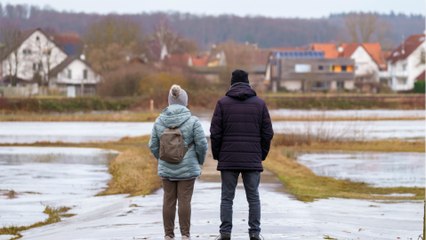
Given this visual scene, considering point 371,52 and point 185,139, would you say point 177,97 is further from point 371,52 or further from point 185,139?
point 371,52

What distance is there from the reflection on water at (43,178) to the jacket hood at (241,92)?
612cm

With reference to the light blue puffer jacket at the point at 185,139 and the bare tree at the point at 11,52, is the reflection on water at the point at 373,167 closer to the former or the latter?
the light blue puffer jacket at the point at 185,139

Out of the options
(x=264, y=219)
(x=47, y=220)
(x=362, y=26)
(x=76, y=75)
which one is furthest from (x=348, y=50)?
(x=264, y=219)

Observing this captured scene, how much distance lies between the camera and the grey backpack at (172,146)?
12.5 metres

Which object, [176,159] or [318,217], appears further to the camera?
[318,217]

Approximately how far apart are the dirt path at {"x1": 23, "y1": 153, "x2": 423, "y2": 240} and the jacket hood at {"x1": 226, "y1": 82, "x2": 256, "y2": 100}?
2054 mm

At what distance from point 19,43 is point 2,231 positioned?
333 ft

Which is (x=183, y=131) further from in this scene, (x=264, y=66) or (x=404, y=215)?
(x=264, y=66)

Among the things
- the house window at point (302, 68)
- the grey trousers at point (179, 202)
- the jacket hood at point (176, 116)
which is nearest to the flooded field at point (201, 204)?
the grey trousers at point (179, 202)

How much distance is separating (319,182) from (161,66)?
271 ft

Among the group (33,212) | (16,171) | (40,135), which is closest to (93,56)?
(40,135)

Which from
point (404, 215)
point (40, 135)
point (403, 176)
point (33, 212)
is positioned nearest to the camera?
point (404, 215)

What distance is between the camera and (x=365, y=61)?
136 m

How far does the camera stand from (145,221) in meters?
15.6
